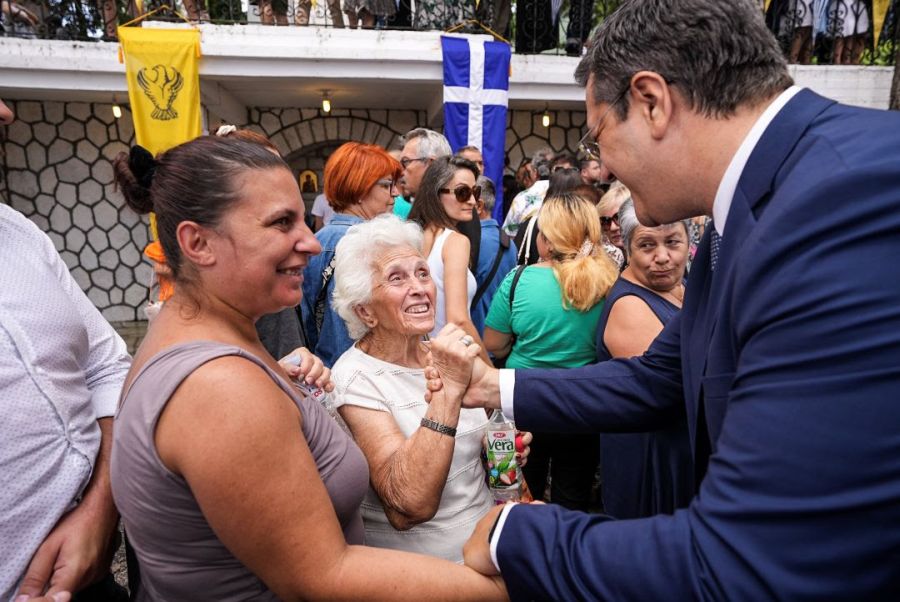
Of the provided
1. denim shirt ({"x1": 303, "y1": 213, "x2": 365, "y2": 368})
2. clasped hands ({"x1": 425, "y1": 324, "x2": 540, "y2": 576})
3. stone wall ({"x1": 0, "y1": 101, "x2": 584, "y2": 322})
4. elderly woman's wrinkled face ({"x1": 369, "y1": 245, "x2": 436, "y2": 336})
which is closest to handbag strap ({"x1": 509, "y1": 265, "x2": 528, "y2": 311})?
denim shirt ({"x1": 303, "y1": 213, "x2": 365, "y2": 368})

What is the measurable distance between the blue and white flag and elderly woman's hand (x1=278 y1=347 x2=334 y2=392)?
18.5 feet

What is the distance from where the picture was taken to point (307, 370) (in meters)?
1.86

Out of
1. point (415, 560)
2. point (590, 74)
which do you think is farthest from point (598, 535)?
point (590, 74)

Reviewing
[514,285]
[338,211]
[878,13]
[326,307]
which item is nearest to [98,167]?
[338,211]

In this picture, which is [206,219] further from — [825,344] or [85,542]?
[825,344]

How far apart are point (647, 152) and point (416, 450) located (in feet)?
3.45

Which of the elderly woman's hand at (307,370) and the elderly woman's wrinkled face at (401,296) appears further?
the elderly woman's wrinkled face at (401,296)

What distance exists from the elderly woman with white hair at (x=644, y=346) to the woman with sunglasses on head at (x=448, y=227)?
0.85 metres

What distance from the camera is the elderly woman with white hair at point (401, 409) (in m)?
1.76

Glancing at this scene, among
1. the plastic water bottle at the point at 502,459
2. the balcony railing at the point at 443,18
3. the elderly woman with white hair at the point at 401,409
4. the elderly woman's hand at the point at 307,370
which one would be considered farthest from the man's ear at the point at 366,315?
the balcony railing at the point at 443,18

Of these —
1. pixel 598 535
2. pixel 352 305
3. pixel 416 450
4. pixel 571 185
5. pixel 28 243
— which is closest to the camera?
pixel 598 535

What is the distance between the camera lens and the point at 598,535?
1.02m

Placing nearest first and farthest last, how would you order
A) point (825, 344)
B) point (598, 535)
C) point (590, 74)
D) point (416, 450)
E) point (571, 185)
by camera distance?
point (825, 344), point (598, 535), point (590, 74), point (416, 450), point (571, 185)

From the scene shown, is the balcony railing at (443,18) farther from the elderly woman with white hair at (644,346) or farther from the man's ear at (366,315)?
the man's ear at (366,315)
